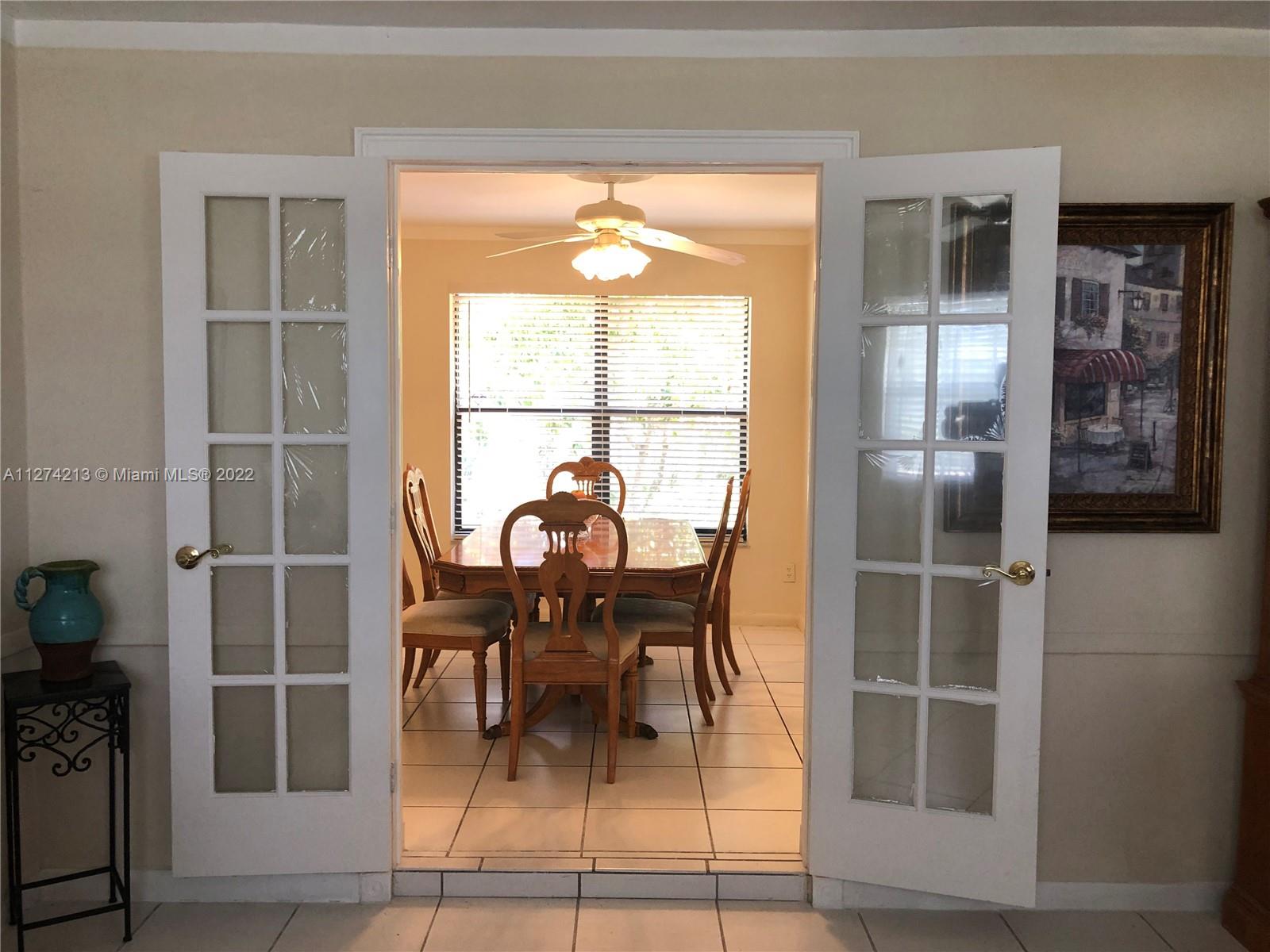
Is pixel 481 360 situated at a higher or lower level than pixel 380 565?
higher

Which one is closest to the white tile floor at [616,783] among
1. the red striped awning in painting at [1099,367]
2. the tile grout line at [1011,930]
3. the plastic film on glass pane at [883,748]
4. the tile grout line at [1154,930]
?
the plastic film on glass pane at [883,748]

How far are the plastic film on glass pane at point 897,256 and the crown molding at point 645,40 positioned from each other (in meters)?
0.44

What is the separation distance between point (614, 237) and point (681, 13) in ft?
5.19

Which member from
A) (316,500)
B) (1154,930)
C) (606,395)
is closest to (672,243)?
(606,395)

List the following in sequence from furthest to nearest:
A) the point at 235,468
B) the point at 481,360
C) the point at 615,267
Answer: the point at 481,360 < the point at 615,267 < the point at 235,468

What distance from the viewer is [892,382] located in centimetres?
252

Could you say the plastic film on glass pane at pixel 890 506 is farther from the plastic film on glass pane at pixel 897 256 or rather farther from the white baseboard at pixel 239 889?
the white baseboard at pixel 239 889

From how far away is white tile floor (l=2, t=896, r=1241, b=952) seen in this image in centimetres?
246

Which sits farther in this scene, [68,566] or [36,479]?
[36,479]

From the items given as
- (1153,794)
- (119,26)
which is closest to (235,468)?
(119,26)

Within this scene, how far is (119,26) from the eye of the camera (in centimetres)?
251

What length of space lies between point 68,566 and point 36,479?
0.34m

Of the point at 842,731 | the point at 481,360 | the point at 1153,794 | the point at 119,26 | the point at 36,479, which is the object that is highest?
the point at 119,26

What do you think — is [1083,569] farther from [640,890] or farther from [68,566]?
[68,566]
